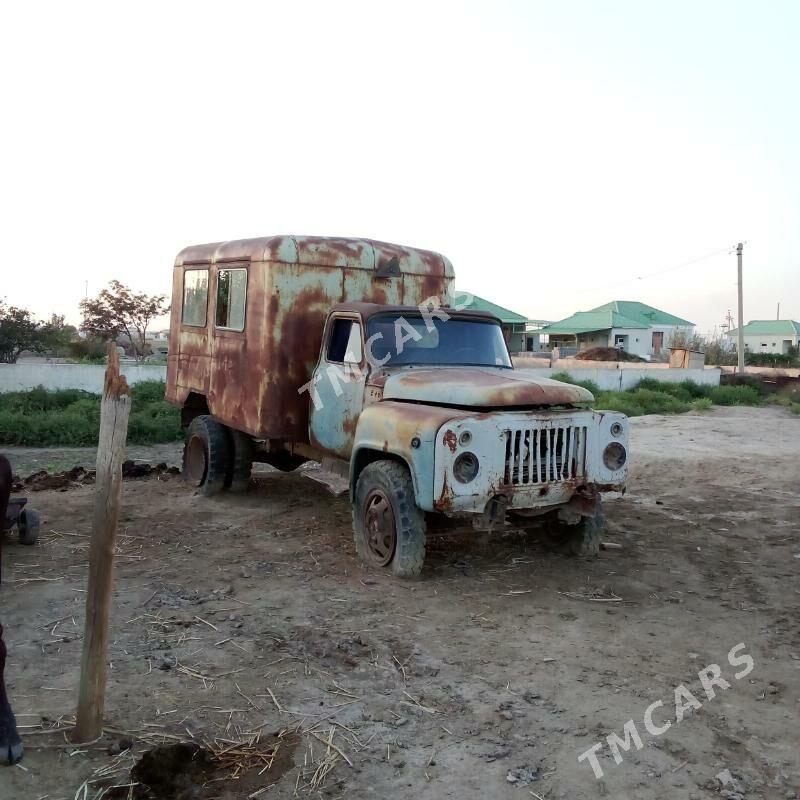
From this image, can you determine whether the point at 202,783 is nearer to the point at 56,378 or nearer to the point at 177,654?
the point at 177,654

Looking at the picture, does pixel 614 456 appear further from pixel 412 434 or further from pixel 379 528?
pixel 379 528

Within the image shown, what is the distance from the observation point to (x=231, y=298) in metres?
7.95

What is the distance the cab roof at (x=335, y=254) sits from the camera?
7.30 metres

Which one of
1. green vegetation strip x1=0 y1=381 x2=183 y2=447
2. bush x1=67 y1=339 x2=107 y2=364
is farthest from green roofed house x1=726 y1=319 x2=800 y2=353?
green vegetation strip x1=0 y1=381 x2=183 y2=447

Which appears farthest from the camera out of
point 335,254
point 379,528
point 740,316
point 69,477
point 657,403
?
point 740,316

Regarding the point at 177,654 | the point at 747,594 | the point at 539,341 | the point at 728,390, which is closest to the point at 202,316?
the point at 177,654

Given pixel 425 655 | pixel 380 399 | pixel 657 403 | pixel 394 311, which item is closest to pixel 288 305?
pixel 394 311

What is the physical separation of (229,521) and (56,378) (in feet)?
43.2

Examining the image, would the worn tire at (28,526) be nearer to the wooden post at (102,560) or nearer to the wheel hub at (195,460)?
the wheel hub at (195,460)

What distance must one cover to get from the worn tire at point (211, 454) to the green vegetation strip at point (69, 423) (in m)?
5.13

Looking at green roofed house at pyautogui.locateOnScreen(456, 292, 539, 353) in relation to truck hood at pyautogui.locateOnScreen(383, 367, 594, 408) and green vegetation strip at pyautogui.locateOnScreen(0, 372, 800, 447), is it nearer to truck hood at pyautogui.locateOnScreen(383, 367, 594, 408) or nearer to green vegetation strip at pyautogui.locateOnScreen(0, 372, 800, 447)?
green vegetation strip at pyautogui.locateOnScreen(0, 372, 800, 447)

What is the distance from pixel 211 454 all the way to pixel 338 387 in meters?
2.34

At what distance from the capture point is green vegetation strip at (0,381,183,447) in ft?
43.9

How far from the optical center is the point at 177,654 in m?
4.40
